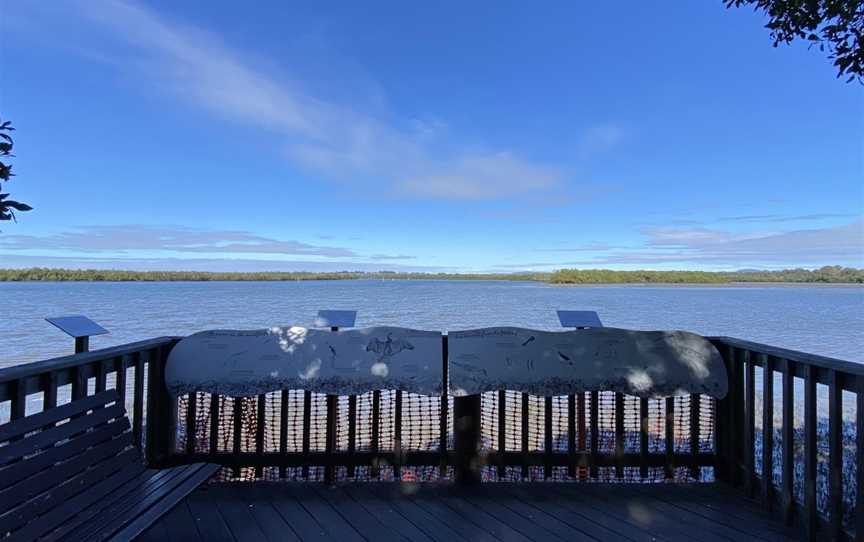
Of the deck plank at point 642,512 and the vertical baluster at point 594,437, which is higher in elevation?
the vertical baluster at point 594,437

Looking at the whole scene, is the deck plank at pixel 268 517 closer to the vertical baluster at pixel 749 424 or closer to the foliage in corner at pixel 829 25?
the vertical baluster at pixel 749 424

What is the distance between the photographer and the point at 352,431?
272 cm

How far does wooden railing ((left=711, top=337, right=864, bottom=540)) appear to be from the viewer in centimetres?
186

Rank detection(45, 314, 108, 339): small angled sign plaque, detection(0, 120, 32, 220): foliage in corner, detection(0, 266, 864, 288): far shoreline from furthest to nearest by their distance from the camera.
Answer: detection(0, 266, 864, 288): far shoreline → detection(45, 314, 108, 339): small angled sign plaque → detection(0, 120, 32, 220): foliage in corner

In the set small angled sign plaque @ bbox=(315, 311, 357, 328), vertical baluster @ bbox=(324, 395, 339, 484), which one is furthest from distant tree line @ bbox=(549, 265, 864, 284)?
vertical baluster @ bbox=(324, 395, 339, 484)

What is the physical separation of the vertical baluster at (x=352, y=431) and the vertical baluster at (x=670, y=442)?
1933 millimetres

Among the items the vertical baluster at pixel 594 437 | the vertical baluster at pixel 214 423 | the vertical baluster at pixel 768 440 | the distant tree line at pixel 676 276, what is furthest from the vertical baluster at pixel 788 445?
the distant tree line at pixel 676 276

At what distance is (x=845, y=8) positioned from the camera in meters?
2.00

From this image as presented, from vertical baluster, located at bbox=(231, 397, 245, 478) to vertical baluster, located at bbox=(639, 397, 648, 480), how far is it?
2495 mm

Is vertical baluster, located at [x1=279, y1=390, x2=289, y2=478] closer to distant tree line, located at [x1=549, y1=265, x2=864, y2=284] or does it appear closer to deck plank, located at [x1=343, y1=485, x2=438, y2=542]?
deck plank, located at [x1=343, y1=485, x2=438, y2=542]

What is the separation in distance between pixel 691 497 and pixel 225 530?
8.14ft

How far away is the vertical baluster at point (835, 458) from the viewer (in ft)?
6.11

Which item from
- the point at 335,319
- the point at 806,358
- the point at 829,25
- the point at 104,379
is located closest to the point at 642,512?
the point at 806,358

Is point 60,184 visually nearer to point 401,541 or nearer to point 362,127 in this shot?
point 362,127
